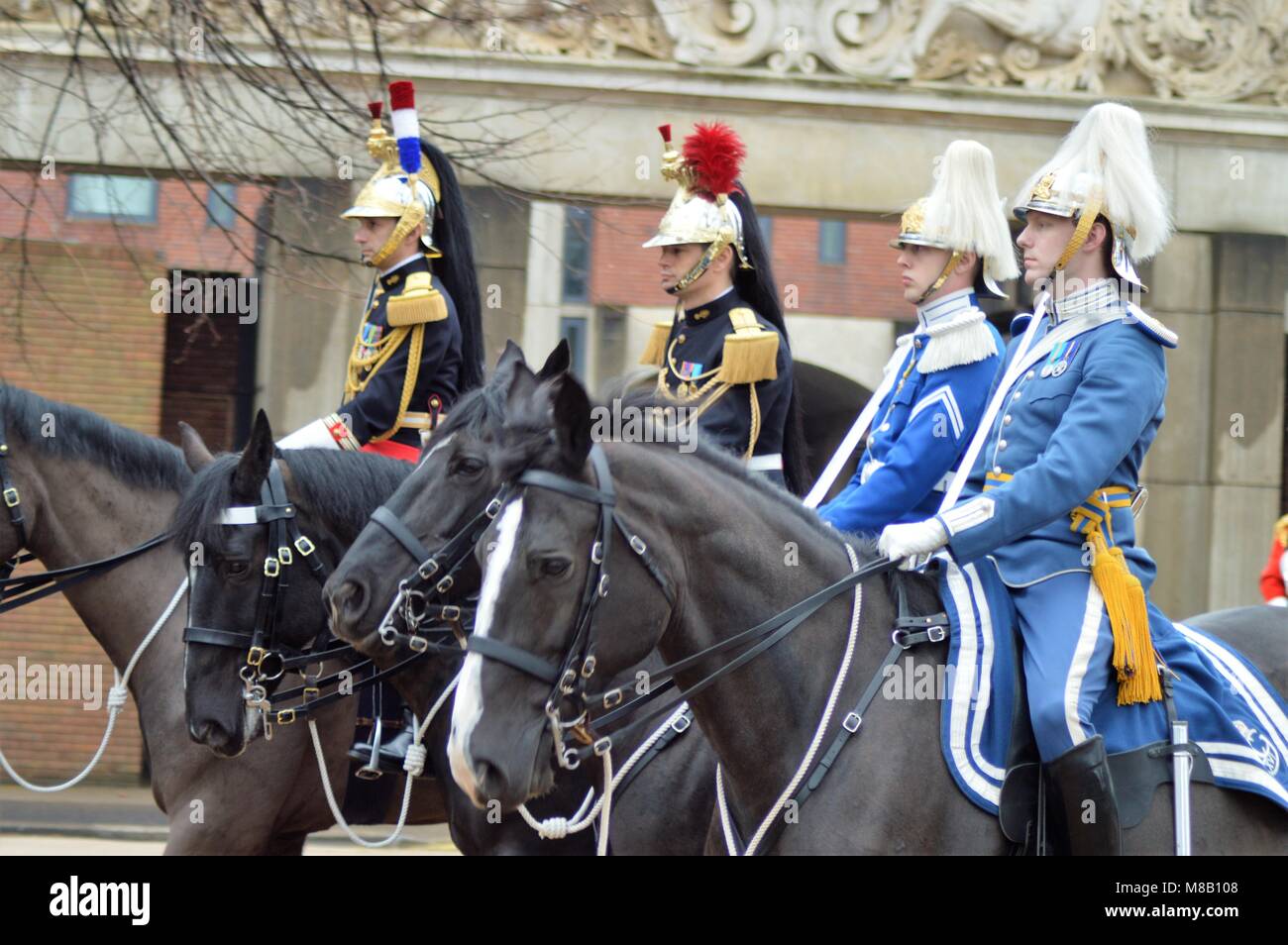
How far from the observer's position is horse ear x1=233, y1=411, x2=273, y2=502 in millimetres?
5301

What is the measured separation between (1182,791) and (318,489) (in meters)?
2.81

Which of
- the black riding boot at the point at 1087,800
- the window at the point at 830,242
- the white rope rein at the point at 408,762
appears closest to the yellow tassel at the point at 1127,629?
the black riding boot at the point at 1087,800

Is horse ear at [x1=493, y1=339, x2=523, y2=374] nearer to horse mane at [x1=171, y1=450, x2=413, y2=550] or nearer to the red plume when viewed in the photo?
horse mane at [x1=171, y1=450, x2=413, y2=550]

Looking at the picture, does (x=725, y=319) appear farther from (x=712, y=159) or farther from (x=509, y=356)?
(x=509, y=356)

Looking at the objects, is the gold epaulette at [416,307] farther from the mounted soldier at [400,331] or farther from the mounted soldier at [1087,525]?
the mounted soldier at [1087,525]

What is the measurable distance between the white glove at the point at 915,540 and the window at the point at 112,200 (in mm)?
9433

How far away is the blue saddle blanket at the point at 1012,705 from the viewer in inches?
157

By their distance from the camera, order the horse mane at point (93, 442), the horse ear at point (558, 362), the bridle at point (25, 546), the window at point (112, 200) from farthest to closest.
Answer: the window at point (112, 200)
the horse mane at point (93, 442)
the bridle at point (25, 546)
the horse ear at point (558, 362)

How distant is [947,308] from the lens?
5.04 meters

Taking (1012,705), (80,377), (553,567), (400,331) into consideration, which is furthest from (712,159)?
(80,377)

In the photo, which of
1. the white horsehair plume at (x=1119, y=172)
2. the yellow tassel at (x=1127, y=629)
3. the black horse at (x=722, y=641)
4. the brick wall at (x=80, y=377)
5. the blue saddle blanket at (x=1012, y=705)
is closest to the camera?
the black horse at (x=722, y=641)

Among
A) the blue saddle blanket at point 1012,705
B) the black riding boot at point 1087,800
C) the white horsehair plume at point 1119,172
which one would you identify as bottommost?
the black riding boot at point 1087,800

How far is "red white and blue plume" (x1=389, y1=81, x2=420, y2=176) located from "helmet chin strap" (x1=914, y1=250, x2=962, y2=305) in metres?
2.14
